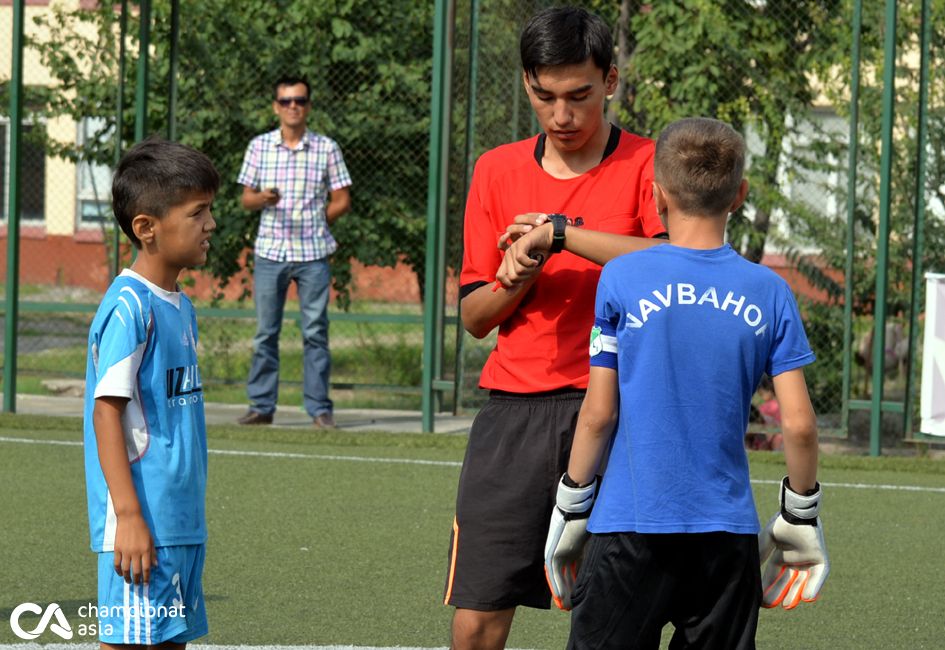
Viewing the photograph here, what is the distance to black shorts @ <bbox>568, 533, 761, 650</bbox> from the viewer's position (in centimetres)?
324

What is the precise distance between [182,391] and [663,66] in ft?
24.0

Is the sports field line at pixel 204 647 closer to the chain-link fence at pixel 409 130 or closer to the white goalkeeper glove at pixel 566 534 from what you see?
the white goalkeeper glove at pixel 566 534

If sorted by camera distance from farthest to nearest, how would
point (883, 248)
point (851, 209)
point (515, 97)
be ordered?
point (515, 97), point (851, 209), point (883, 248)

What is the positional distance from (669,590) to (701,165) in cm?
84

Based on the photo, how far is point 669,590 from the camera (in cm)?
325

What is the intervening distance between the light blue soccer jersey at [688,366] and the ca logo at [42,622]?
8.12 feet

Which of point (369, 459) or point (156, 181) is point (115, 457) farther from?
point (369, 459)

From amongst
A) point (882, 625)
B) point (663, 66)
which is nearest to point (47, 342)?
point (663, 66)

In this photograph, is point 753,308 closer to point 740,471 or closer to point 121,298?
point 740,471

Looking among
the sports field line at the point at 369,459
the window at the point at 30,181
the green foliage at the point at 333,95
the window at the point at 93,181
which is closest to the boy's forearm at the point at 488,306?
the sports field line at the point at 369,459

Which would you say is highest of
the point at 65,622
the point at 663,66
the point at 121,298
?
the point at 663,66

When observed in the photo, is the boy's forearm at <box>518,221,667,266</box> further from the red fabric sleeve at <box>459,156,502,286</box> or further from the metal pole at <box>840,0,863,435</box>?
the metal pole at <box>840,0,863,435</box>

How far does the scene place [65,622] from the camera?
5227 millimetres

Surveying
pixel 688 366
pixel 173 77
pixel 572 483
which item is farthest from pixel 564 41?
pixel 173 77
